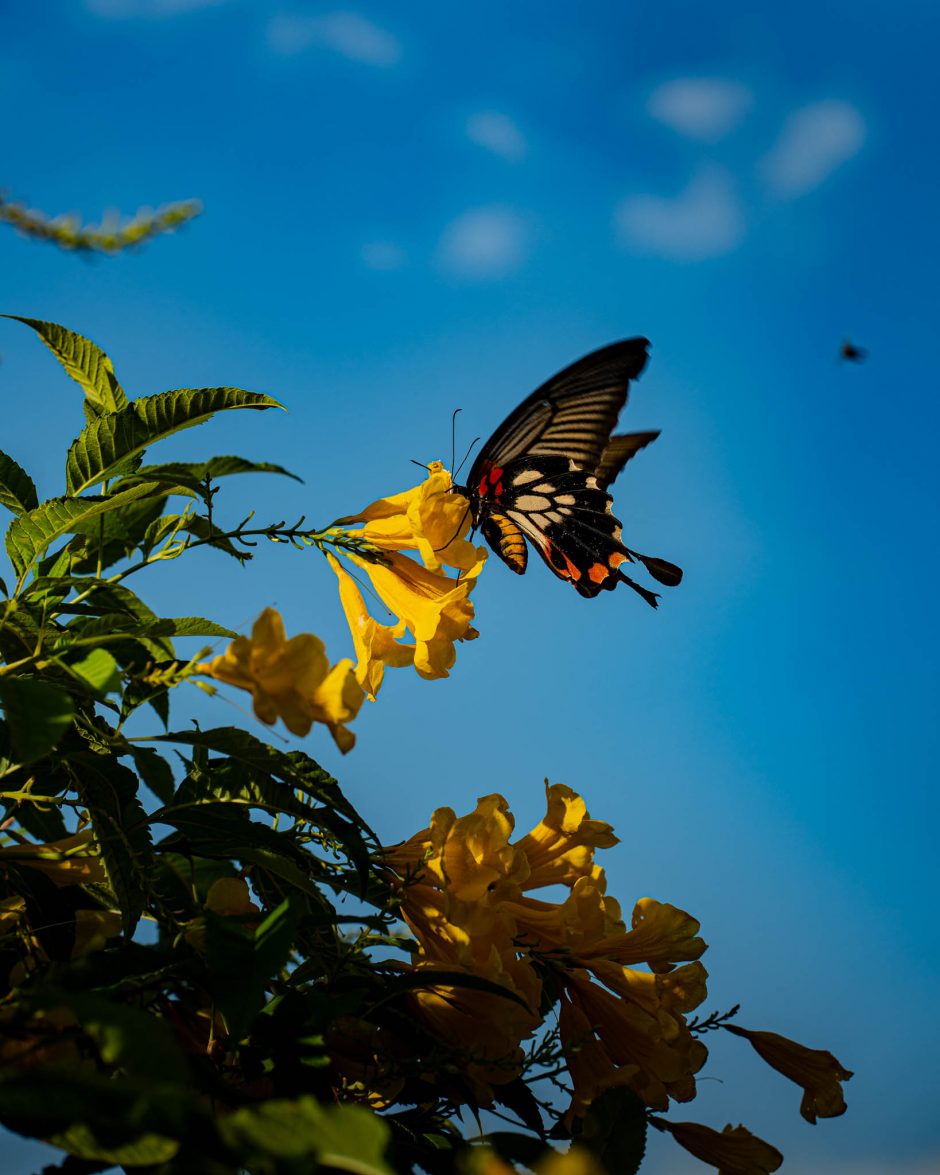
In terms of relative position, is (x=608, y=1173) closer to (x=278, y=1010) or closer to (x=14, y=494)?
(x=278, y=1010)

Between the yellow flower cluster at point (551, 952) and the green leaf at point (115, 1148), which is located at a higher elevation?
the yellow flower cluster at point (551, 952)

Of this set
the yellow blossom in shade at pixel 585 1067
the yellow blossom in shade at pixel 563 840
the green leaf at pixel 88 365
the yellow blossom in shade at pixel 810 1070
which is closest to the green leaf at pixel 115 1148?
the yellow blossom in shade at pixel 585 1067

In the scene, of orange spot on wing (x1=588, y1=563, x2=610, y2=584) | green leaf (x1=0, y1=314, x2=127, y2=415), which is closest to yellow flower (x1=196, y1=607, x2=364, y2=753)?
green leaf (x1=0, y1=314, x2=127, y2=415)

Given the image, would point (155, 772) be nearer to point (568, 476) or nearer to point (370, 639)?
point (370, 639)

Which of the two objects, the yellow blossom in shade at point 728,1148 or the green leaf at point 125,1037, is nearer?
the green leaf at point 125,1037

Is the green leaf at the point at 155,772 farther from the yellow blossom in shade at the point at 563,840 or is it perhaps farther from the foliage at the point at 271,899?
the yellow blossom in shade at the point at 563,840

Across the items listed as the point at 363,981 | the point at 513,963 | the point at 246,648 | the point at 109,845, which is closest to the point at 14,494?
the point at 109,845
